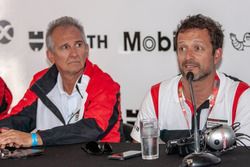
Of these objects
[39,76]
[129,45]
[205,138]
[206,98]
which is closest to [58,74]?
[39,76]

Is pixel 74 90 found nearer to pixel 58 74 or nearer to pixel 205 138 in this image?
pixel 58 74

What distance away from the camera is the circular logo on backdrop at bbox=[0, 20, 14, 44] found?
4.58 m

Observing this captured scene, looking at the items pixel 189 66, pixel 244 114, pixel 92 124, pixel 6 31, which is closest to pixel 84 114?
pixel 92 124

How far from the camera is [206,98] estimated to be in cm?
329

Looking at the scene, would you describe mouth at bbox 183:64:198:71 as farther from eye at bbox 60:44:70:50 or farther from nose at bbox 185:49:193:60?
eye at bbox 60:44:70:50

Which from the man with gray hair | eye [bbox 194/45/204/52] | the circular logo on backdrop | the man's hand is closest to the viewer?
the man's hand

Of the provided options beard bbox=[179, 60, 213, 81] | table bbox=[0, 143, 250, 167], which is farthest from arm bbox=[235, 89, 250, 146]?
table bbox=[0, 143, 250, 167]

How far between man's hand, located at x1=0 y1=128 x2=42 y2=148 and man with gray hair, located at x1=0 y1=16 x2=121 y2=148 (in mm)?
401

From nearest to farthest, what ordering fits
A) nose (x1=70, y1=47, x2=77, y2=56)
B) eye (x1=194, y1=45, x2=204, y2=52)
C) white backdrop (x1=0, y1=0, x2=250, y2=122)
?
eye (x1=194, y1=45, x2=204, y2=52)
nose (x1=70, y1=47, x2=77, y2=56)
white backdrop (x1=0, y1=0, x2=250, y2=122)

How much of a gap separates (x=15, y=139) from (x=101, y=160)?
2.00ft

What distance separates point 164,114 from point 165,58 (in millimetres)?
848

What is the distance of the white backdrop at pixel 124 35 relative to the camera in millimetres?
3846

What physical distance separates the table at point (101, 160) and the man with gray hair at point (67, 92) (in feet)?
2.06

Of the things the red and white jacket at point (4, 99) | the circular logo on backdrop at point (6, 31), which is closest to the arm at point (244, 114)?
the red and white jacket at point (4, 99)
